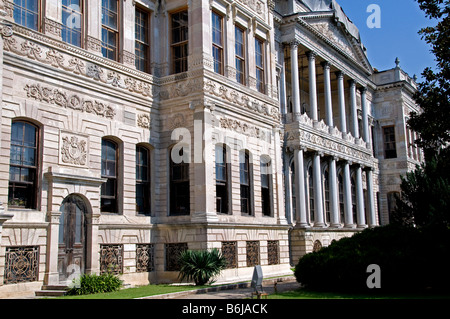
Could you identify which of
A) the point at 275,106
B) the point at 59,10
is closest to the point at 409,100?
the point at 275,106

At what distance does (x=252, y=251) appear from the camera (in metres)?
24.0

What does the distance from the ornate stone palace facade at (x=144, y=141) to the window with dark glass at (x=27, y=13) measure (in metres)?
0.05

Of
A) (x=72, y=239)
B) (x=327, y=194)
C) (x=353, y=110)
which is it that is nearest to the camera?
(x=72, y=239)

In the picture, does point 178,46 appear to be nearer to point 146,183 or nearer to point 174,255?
point 146,183

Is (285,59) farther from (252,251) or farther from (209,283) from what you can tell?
(209,283)

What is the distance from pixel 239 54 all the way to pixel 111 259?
11953 mm

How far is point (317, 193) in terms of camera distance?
32.6m

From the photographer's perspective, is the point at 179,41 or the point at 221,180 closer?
the point at 221,180

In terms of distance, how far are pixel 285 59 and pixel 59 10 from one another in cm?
2068

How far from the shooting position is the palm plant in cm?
1938

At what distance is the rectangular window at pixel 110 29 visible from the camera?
21.0 meters

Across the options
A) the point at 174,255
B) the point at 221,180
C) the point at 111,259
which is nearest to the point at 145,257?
the point at 174,255

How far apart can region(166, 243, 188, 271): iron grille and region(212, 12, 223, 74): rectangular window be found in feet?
26.4

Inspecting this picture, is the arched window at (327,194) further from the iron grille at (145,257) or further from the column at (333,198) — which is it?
the iron grille at (145,257)
